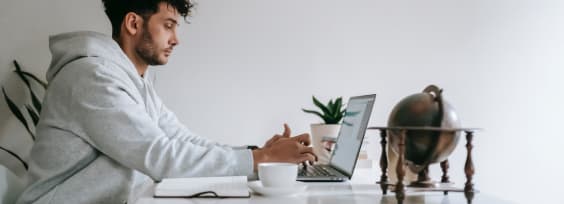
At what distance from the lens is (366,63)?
2.85 m

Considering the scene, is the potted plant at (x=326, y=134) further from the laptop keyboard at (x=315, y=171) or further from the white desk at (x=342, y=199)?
the white desk at (x=342, y=199)

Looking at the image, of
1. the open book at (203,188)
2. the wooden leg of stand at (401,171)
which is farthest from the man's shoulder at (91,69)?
the wooden leg of stand at (401,171)

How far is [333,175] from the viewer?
158 cm

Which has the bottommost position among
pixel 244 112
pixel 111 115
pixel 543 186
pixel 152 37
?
pixel 543 186

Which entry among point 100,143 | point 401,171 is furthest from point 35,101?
point 401,171

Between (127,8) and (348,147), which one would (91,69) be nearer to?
(127,8)

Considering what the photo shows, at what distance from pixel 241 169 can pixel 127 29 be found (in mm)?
823

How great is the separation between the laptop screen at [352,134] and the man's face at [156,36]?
0.74 m

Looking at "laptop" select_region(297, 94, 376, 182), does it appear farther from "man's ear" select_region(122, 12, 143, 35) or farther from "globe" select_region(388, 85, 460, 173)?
"man's ear" select_region(122, 12, 143, 35)

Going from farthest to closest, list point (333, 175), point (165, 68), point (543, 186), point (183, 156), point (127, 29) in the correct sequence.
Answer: point (543, 186)
point (165, 68)
point (127, 29)
point (333, 175)
point (183, 156)

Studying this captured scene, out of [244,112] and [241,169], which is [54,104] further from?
[244,112]

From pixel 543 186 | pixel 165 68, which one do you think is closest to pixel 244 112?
pixel 165 68

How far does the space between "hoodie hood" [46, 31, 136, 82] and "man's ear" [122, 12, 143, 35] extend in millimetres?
253

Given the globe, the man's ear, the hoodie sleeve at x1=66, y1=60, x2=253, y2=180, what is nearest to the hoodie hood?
the hoodie sleeve at x1=66, y1=60, x2=253, y2=180
